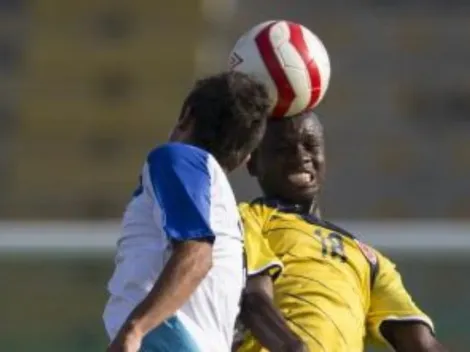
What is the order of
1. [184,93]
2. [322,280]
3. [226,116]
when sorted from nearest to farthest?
[226,116], [322,280], [184,93]

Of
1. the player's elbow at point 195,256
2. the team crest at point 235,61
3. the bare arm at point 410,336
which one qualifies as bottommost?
the bare arm at point 410,336

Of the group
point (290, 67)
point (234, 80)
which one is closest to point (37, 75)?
point (290, 67)

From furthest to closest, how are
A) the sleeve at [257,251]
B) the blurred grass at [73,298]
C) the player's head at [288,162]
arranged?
the blurred grass at [73,298] < the player's head at [288,162] < the sleeve at [257,251]

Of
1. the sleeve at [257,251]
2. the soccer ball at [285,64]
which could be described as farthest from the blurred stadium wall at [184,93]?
the sleeve at [257,251]

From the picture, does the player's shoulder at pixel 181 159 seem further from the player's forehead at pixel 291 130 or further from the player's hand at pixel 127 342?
the player's forehead at pixel 291 130

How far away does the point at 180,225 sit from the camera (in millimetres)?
4211

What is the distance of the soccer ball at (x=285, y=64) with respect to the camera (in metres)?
5.37

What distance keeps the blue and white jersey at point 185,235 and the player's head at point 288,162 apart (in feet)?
2.89

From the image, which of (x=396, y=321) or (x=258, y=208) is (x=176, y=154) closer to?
(x=258, y=208)

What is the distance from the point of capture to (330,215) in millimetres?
12047

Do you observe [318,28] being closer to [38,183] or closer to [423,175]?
[423,175]

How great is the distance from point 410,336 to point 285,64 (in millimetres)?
840

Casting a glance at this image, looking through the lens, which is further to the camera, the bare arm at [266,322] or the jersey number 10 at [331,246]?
the jersey number 10 at [331,246]

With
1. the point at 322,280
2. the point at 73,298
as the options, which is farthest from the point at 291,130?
the point at 73,298
